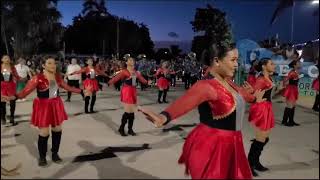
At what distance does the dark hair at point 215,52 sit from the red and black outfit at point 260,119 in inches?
132

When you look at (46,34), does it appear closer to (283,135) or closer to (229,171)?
(283,135)

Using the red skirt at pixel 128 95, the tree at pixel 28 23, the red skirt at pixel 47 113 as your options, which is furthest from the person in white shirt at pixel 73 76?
the tree at pixel 28 23

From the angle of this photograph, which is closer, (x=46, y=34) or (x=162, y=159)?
(x=162, y=159)

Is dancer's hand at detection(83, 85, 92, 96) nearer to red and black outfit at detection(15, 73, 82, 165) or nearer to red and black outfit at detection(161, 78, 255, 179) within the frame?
red and black outfit at detection(15, 73, 82, 165)

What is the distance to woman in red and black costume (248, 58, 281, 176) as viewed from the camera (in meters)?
7.14

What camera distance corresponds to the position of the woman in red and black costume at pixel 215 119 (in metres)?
3.70

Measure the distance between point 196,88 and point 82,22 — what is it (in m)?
73.9

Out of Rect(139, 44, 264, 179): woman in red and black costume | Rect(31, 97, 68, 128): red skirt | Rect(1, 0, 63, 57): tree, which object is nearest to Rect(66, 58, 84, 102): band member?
Rect(31, 97, 68, 128): red skirt

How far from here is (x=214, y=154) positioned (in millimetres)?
3721

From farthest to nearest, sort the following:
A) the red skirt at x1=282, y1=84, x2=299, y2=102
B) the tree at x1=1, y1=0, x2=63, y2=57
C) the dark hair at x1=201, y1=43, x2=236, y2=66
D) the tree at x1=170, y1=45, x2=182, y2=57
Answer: the tree at x1=170, y1=45, x2=182, y2=57
the tree at x1=1, y1=0, x2=63, y2=57
the red skirt at x1=282, y1=84, x2=299, y2=102
the dark hair at x1=201, y1=43, x2=236, y2=66

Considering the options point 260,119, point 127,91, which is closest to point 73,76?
point 127,91

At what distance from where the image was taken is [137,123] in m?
12.2

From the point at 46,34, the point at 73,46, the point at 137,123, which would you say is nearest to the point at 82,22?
the point at 73,46

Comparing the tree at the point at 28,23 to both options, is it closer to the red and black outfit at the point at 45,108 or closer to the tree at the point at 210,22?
the tree at the point at 210,22
